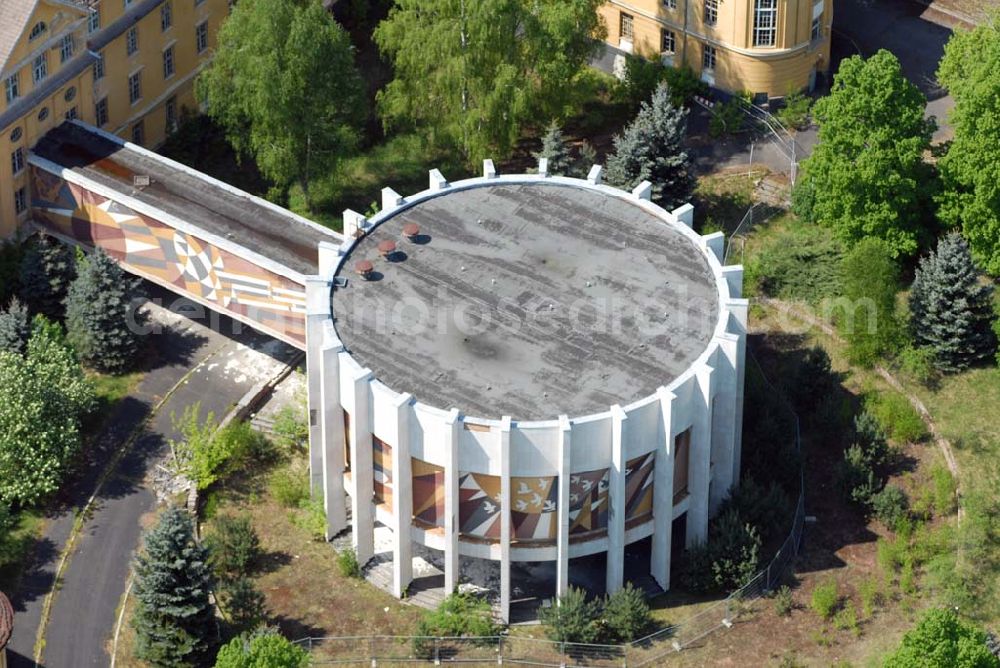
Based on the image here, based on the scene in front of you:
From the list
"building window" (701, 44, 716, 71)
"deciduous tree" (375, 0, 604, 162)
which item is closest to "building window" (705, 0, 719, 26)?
"building window" (701, 44, 716, 71)

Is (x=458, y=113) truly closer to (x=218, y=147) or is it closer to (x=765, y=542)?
(x=218, y=147)

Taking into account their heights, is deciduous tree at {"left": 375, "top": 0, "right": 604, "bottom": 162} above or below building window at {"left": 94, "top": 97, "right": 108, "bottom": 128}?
above

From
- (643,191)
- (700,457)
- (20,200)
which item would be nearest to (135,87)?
(20,200)

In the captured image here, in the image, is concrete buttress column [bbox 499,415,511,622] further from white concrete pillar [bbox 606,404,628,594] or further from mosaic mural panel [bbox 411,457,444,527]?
white concrete pillar [bbox 606,404,628,594]

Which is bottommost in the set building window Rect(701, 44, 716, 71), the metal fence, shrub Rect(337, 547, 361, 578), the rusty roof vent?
the metal fence

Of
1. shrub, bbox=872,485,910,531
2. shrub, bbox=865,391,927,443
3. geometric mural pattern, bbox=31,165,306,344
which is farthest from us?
geometric mural pattern, bbox=31,165,306,344

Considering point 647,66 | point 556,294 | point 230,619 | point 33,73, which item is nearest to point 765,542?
point 556,294

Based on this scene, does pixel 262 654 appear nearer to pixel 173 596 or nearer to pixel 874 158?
pixel 173 596
